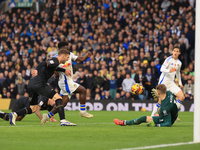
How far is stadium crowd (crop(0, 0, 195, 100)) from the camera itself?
19.7 m

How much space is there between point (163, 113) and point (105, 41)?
1435 centimetres

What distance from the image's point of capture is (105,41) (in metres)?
22.7

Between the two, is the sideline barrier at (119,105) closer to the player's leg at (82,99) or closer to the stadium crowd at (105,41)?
the stadium crowd at (105,41)

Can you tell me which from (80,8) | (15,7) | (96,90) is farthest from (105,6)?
(15,7)

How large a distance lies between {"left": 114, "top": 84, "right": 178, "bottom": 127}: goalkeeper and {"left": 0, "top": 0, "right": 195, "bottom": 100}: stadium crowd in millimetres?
10086

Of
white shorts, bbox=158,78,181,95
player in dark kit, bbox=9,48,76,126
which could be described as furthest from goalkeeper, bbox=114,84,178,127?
white shorts, bbox=158,78,181,95

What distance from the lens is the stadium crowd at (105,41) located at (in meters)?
19.7

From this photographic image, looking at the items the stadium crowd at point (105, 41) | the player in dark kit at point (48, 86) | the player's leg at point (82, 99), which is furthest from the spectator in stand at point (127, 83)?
the player in dark kit at point (48, 86)

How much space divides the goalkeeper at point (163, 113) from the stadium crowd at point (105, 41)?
1009cm

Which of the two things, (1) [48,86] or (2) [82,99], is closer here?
(1) [48,86]

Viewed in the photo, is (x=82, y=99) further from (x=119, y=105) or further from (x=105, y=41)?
(x=105, y=41)

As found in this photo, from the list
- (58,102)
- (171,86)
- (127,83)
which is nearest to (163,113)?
(58,102)

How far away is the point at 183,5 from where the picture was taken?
22547 mm

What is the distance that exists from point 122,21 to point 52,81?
6603 millimetres
